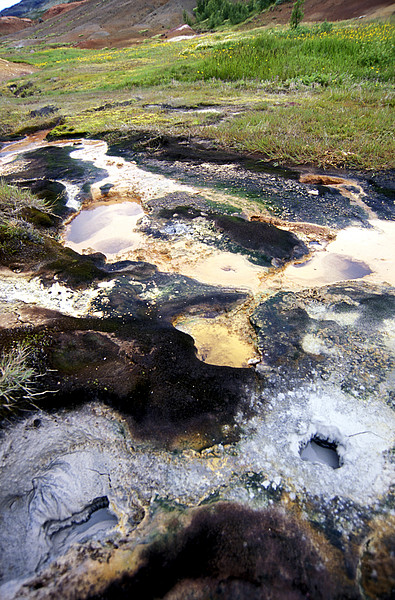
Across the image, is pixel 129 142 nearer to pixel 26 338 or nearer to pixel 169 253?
pixel 169 253

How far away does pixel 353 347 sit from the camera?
9.32ft

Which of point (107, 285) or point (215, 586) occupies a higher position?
point (107, 285)

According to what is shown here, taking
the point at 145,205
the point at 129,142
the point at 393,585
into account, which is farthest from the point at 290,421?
the point at 129,142

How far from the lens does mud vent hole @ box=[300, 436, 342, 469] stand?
7.10 feet

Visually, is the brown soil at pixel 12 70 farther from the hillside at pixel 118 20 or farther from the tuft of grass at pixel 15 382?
the tuft of grass at pixel 15 382

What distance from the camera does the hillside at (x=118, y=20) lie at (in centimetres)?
3156

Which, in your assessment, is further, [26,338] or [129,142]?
[129,142]

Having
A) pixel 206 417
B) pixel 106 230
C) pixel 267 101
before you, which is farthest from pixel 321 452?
pixel 267 101

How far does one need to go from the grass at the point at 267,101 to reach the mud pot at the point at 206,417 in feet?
9.98

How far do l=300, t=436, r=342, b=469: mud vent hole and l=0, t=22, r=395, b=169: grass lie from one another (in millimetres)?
5509

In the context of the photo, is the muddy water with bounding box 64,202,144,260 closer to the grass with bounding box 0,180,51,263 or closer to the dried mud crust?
the grass with bounding box 0,180,51,263

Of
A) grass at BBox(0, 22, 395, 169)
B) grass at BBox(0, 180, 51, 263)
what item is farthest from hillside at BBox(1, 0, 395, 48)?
grass at BBox(0, 180, 51, 263)

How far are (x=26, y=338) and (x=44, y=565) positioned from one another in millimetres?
1629

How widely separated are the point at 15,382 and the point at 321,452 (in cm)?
216
